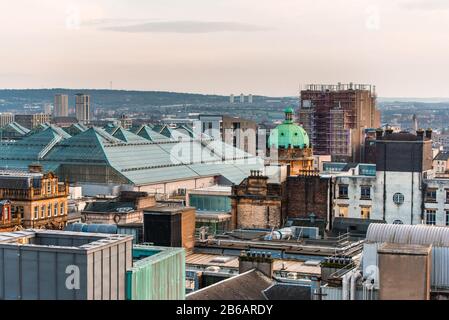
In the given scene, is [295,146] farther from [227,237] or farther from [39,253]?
[39,253]

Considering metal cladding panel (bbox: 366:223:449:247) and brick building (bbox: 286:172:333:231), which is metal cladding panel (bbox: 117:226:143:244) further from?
metal cladding panel (bbox: 366:223:449:247)

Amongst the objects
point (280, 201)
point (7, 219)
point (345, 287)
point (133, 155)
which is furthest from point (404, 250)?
point (133, 155)

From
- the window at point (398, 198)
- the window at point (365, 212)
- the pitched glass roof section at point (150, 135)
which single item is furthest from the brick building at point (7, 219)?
the pitched glass roof section at point (150, 135)

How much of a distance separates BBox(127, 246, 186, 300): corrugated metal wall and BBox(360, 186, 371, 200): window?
41.7 metres

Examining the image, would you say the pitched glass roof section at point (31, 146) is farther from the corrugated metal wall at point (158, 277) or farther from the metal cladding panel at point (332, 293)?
the corrugated metal wall at point (158, 277)

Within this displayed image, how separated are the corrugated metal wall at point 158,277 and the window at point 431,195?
1638 inches

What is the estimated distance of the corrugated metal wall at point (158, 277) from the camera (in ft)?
84.9

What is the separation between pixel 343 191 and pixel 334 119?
108 m

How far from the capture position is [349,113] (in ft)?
600

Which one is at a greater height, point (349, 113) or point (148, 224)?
point (349, 113)

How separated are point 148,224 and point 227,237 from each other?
31.1 ft

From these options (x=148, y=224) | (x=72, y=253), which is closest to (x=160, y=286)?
(x=72, y=253)

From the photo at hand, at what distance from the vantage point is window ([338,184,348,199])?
7038 centimetres

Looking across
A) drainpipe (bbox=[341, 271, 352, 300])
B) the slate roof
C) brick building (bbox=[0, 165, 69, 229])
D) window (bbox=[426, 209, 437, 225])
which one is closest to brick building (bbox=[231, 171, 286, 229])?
window (bbox=[426, 209, 437, 225])
